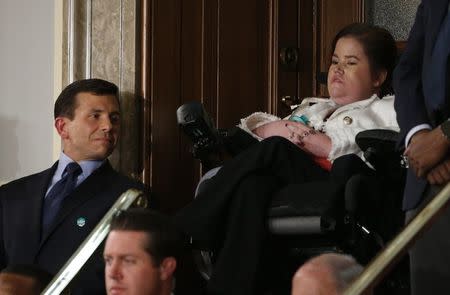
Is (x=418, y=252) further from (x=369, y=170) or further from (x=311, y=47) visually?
(x=311, y=47)

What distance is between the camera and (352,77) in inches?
99.3

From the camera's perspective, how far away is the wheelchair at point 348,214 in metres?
1.93

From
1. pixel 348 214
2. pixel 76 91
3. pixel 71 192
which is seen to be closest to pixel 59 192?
pixel 71 192

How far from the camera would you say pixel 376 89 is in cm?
255

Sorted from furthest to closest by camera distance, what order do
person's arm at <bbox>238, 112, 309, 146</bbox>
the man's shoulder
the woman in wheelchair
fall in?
the man's shoulder → person's arm at <bbox>238, 112, 309, 146</bbox> → the woman in wheelchair

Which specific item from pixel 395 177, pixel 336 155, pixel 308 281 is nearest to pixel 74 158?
pixel 336 155

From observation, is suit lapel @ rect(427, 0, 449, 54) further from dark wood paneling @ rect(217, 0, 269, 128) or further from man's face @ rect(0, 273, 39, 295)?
dark wood paneling @ rect(217, 0, 269, 128)

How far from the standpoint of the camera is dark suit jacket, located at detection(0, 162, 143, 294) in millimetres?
2555

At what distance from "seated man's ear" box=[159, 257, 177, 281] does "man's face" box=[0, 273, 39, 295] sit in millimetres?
360

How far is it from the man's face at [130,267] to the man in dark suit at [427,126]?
0.50m

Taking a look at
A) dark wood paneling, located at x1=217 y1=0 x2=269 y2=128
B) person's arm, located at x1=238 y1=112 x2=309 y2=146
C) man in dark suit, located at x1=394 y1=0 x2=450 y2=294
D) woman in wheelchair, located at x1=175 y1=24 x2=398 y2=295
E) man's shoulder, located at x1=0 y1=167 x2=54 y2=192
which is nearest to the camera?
man in dark suit, located at x1=394 y1=0 x2=450 y2=294

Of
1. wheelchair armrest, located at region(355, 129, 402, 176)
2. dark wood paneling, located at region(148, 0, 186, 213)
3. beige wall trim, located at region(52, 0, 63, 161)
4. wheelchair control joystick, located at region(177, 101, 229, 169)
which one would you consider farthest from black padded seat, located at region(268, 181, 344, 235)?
beige wall trim, located at region(52, 0, 63, 161)

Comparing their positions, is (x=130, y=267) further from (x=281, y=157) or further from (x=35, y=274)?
(x=281, y=157)

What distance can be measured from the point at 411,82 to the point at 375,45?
755mm
